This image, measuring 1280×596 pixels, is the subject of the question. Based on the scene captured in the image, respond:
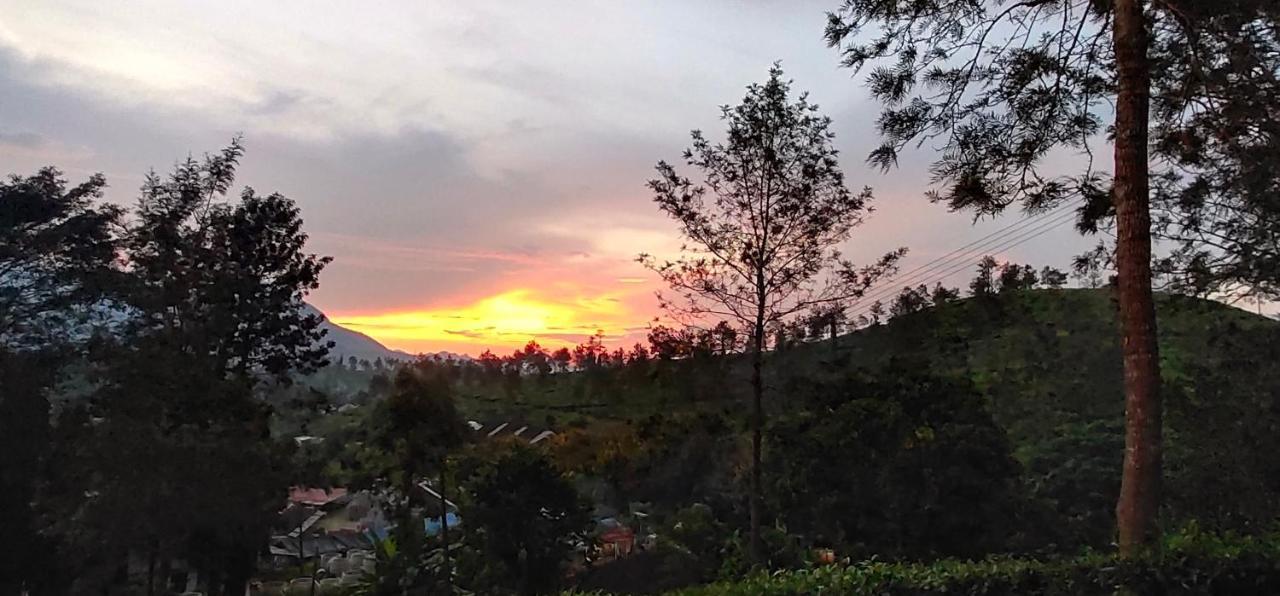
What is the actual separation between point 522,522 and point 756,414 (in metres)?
3.11

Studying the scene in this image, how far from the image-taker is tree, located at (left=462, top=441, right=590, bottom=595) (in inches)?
388

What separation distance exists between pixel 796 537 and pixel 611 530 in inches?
195

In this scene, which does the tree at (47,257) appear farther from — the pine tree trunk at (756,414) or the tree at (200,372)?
the pine tree trunk at (756,414)

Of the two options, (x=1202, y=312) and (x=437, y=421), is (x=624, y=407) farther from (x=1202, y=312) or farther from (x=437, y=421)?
(x=1202, y=312)

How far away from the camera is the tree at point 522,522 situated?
9852 mm

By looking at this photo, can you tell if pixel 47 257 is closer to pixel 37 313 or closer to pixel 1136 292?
pixel 37 313

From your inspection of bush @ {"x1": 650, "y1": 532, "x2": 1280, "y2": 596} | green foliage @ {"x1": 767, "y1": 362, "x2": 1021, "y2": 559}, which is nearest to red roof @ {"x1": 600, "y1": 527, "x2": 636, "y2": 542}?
green foliage @ {"x1": 767, "y1": 362, "x2": 1021, "y2": 559}

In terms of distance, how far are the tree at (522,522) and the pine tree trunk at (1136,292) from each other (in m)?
6.32

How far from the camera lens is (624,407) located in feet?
48.4

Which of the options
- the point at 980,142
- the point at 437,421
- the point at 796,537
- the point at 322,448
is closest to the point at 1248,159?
the point at 980,142

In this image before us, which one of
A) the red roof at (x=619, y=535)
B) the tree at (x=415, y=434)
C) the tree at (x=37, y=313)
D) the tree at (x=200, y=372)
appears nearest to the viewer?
the tree at (x=200, y=372)

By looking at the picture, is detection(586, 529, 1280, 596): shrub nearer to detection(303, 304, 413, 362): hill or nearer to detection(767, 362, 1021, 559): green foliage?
detection(767, 362, 1021, 559): green foliage

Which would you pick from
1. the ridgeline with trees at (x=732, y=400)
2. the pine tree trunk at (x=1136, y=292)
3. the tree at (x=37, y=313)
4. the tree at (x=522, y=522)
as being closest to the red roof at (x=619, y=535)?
the ridgeline with trees at (x=732, y=400)

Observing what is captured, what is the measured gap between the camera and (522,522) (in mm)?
9852
